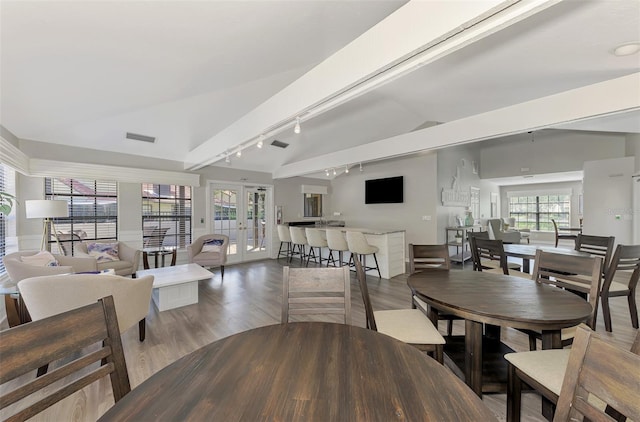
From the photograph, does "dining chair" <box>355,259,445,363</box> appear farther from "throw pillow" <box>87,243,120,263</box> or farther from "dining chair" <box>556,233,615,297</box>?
"throw pillow" <box>87,243,120,263</box>

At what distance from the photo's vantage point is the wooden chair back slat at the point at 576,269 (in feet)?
5.83

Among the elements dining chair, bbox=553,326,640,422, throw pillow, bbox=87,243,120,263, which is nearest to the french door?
throw pillow, bbox=87,243,120,263

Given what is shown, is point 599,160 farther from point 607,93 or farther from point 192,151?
point 192,151

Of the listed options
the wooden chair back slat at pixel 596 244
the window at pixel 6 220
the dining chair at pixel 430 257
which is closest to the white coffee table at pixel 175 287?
the window at pixel 6 220

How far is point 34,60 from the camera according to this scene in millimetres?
2074

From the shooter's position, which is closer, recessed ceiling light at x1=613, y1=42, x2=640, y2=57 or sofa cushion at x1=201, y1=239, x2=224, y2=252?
recessed ceiling light at x1=613, y1=42, x2=640, y2=57

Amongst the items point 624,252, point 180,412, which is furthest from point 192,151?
point 624,252

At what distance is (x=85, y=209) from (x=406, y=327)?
552 centimetres

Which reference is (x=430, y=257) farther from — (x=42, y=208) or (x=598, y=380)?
(x=42, y=208)

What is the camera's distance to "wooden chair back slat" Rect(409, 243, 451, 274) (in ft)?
8.41

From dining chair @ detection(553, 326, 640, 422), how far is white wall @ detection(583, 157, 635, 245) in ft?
22.1

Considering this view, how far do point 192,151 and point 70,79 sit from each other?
2.86m

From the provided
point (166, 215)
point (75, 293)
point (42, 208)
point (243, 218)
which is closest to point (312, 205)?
point (243, 218)

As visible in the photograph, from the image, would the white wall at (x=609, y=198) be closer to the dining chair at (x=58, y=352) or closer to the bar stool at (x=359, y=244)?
the bar stool at (x=359, y=244)
